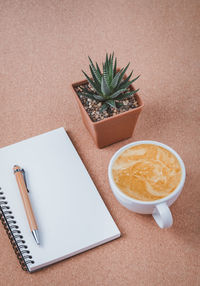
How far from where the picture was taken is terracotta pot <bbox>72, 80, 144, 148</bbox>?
2.05ft

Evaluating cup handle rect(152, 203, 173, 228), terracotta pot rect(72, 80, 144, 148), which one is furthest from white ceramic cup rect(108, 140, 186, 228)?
terracotta pot rect(72, 80, 144, 148)

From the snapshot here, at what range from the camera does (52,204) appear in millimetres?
629

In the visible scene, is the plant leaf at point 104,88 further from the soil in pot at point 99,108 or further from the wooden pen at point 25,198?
the wooden pen at point 25,198

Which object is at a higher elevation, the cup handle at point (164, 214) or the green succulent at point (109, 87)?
the green succulent at point (109, 87)

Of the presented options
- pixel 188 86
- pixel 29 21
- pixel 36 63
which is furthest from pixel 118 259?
pixel 29 21

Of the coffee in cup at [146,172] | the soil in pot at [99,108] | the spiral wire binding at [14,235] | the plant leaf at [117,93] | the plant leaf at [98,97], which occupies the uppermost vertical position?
the plant leaf at [117,93]

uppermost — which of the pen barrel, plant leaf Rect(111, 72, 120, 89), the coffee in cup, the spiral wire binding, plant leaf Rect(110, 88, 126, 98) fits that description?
plant leaf Rect(111, 72, 120, 89)

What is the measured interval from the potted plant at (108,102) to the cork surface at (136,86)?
0.22 feet

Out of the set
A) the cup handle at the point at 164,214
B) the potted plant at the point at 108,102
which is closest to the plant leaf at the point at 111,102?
the potted plant at the point at 108,102

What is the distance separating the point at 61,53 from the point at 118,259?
0.61 m

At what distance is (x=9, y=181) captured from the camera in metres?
0.66

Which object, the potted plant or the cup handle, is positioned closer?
the cup handle

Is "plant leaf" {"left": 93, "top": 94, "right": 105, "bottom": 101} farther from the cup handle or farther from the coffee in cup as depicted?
the cup handle

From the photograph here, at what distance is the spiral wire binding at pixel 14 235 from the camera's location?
571 mm
